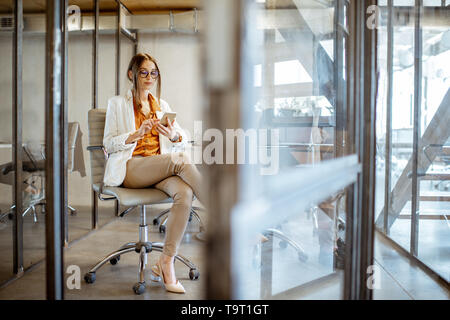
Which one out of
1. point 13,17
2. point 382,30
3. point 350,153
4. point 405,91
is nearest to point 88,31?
point 13,17

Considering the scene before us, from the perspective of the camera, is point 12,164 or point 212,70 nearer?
point 212,70

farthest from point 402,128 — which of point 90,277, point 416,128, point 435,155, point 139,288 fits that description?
point 90,277

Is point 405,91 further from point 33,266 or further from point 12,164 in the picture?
point 33,266

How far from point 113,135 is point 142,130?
240 mm

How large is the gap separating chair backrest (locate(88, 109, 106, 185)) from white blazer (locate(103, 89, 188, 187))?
0.13 meters

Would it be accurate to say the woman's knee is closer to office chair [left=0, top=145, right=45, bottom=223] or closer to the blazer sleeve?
the blazer sleeve

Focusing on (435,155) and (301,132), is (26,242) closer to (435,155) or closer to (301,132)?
(301,132)

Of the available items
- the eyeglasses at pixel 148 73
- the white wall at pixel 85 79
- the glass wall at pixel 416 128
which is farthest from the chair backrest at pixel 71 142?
the glass wall at pixel 416 128

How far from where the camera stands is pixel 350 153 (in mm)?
1192

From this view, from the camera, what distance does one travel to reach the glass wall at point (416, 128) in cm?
217

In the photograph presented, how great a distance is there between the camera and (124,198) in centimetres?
196

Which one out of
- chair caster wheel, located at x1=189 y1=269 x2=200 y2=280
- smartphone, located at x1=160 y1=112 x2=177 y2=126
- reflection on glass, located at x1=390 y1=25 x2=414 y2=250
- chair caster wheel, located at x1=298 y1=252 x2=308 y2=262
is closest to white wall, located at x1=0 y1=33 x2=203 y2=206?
smartphone, located at x1=160 y1=112 x2=177 y2=126

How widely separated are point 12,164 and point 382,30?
2.39 m
